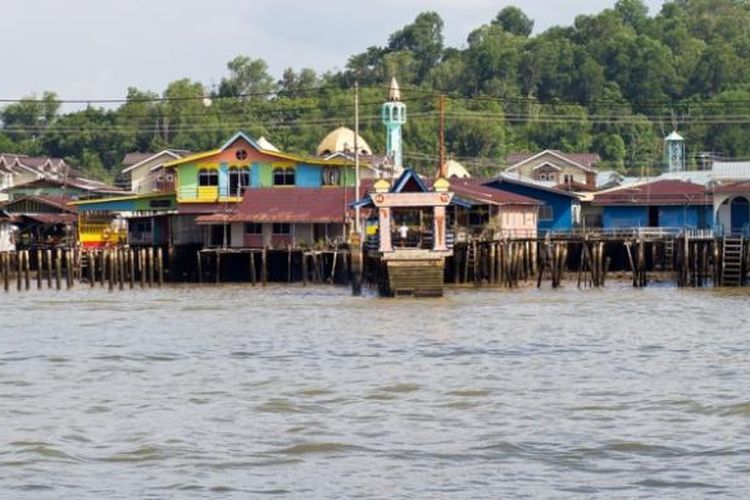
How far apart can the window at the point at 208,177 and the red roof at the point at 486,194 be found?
33.8ft

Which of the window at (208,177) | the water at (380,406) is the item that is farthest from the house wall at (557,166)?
the water at (380,406)

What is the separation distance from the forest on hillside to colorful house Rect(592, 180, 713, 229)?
108ft

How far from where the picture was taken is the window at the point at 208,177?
246 ft

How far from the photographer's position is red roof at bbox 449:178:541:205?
222ft

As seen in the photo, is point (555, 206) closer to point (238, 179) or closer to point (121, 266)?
point (238, 179)

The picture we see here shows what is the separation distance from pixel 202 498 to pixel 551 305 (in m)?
30.9

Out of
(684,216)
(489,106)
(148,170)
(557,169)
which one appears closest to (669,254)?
(684,216)

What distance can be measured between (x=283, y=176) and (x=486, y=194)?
31.3 ft

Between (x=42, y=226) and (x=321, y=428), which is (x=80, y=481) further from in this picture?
(x=42, y=226)

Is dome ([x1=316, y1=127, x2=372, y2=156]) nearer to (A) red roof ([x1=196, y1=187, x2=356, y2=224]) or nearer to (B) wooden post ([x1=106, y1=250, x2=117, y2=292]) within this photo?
(A) red roof ([x1=196, y1=187, x2=356, y2=224])

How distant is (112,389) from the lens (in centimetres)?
2892

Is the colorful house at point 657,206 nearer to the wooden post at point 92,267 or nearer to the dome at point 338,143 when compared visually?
the dome at point 338,143

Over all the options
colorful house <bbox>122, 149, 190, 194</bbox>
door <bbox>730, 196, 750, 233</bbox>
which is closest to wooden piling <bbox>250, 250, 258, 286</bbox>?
door <bbox>730, 196, 750, 233</bbox>

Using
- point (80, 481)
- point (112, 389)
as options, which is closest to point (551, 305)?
point (112, 389)
